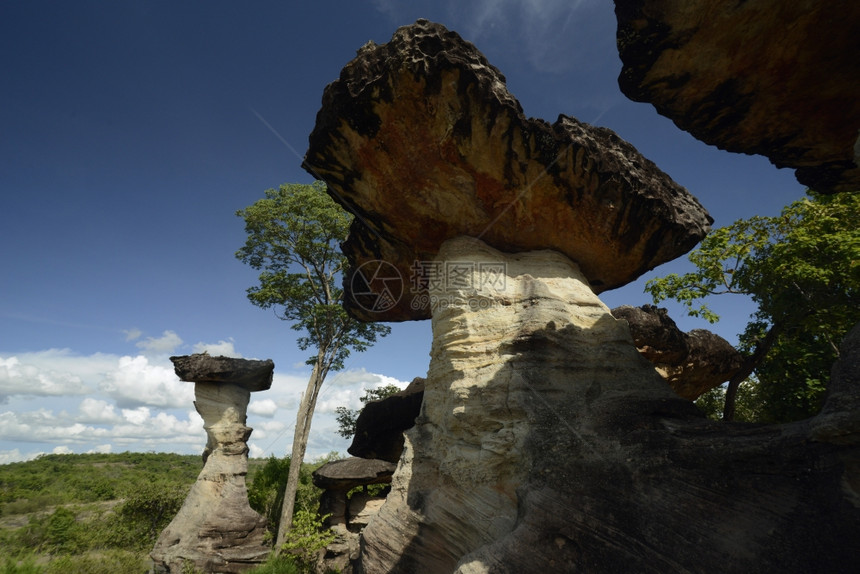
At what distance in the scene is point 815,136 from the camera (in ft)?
16.5

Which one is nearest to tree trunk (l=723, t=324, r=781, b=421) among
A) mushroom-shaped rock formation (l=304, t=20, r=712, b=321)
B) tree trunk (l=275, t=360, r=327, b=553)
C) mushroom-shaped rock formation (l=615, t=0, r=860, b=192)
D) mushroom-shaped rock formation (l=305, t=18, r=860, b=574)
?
mushroom-shaped rock formation (l=304, t=20, r=712, b=321)

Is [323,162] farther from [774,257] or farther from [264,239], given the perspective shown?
[264,239]

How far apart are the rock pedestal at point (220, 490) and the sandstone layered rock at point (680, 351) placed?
12.5m

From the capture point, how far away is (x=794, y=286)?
10461 millimetres

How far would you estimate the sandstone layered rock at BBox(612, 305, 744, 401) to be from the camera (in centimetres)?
892

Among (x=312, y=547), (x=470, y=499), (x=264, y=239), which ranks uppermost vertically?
(x=264, y=239)

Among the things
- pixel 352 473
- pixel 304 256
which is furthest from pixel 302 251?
pixel 352 473

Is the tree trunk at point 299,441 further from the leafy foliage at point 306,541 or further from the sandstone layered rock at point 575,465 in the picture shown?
the sandstone layered rock at point 575,465

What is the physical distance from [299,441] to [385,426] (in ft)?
13.6

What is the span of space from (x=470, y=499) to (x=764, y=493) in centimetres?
302

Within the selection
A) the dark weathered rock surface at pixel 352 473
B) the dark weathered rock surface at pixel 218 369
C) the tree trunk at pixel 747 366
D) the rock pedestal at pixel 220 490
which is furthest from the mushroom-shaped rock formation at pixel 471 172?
the rock pedestal at pixel 220 490

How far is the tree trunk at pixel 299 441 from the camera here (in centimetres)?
1393

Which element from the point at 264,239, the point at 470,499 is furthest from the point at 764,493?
the point at 264,239

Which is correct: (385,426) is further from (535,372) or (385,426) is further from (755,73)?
(755,73)
